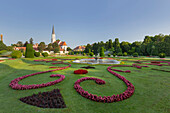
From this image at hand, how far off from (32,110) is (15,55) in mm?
22909

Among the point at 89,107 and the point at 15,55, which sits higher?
the point at 15,55

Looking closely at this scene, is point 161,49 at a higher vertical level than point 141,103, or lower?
higher

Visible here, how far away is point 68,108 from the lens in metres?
2.62

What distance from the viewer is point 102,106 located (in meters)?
2.75

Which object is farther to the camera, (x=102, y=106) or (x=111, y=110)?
(x=102, y=106)

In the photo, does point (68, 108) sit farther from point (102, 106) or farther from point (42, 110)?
point (102, 106)

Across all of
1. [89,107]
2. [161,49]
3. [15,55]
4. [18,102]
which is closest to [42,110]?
[18,102]

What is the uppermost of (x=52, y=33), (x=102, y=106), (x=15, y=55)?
(x=52, y=33)

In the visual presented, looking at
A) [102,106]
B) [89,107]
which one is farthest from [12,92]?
[102,106]

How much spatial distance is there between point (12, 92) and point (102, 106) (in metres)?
4.08

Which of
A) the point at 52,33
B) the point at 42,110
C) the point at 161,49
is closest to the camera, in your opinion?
the point at 42,110

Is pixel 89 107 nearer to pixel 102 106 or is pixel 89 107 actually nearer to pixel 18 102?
pixel 102 106

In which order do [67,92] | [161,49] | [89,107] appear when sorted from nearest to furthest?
[89,107] < [67,92] < [161,49]

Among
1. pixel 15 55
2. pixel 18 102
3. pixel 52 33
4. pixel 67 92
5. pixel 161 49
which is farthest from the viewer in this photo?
pixel 52 33
